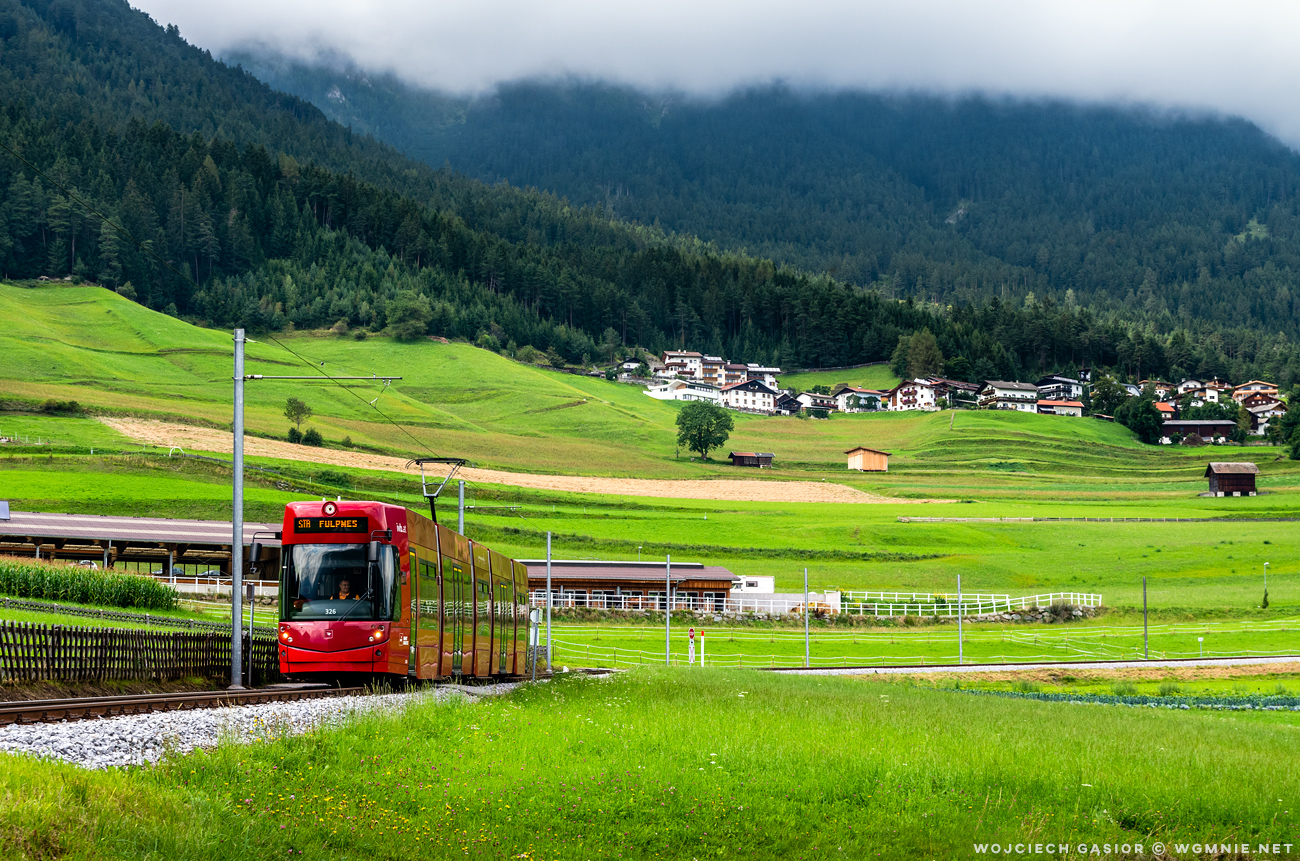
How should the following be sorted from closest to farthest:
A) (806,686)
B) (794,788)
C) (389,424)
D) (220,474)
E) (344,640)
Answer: (794,788), (344,640), (806,686), (220,474), (389,424)

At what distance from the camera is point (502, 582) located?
39781 mm

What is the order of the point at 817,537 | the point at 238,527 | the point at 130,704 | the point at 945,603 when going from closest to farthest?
1. the point at 130,704
2. the point at 238,527
3. the point at 945,603
4. the point at 817,537

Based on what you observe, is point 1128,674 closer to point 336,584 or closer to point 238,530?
point 336,584

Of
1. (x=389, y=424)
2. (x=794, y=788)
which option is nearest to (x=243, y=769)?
(x=794, y=788)

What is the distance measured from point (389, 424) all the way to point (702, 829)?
153m

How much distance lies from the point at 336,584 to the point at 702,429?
146 metres

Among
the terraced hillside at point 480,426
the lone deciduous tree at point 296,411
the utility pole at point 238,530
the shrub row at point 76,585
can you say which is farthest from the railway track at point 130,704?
the lone deciduous tree at point 296,411

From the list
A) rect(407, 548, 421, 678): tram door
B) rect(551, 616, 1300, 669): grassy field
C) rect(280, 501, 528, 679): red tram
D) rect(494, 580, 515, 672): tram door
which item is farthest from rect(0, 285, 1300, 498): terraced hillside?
rect(280, 501, 528, 679): red tram

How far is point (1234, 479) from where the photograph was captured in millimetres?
136000

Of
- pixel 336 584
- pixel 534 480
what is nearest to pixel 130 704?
pixel 336 584

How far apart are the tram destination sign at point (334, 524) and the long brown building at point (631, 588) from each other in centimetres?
4869

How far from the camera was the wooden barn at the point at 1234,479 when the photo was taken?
135875 mm

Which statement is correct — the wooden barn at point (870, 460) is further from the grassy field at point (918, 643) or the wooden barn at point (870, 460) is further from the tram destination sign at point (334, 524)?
the tram destination sign at point (334, 524)

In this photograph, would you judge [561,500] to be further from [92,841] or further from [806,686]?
[92,841]
